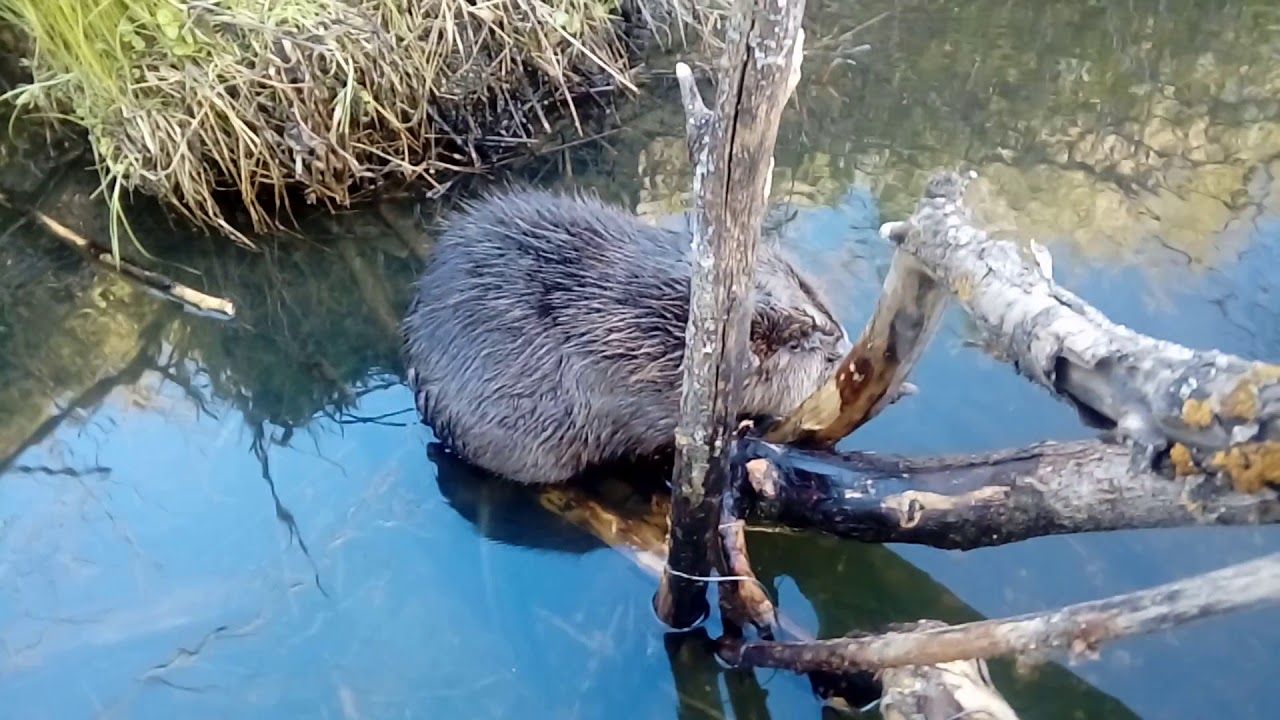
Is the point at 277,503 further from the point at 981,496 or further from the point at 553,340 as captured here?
the point at 981,496

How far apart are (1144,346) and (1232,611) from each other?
0.29m

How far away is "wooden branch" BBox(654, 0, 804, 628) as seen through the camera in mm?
1326

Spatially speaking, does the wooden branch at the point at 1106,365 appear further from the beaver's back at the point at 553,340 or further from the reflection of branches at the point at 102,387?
the reflection of branches at the point at 102,387

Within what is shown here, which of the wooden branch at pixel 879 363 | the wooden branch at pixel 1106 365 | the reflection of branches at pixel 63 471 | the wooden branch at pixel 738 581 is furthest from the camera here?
the reflection of branches at pixel 63 471

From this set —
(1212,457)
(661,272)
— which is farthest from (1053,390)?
(661,272)

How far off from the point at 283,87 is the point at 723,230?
178 cm

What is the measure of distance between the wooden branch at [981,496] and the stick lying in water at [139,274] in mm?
1496

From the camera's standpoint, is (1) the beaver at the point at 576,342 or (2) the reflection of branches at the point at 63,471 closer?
(1) the beaver at the point at 576,342

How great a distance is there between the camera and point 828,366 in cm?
237

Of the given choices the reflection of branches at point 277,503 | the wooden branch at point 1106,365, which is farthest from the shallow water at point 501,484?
the wooden branch at point 1106,365

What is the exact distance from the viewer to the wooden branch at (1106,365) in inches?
44.0

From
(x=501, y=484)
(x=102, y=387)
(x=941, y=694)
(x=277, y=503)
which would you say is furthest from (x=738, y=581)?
(x=102, y=387)

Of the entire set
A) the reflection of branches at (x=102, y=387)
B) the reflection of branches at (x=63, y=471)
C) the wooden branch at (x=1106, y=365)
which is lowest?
the reflection of branches at (x=63, y=471)

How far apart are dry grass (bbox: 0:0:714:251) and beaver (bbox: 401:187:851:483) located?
32.1 inches
